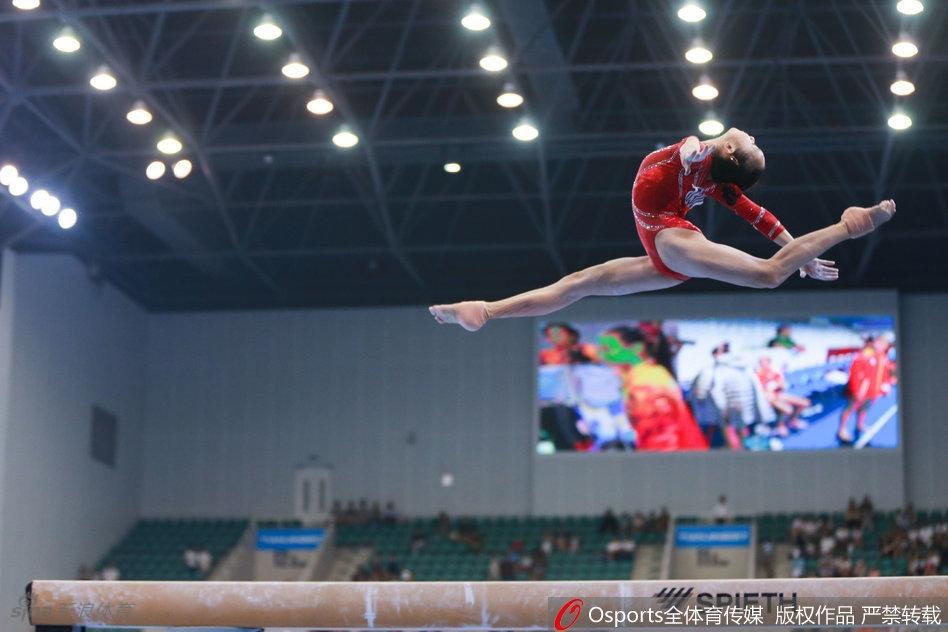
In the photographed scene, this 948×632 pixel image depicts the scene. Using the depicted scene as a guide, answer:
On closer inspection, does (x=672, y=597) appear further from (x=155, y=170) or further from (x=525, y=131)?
(x=155, y=170)

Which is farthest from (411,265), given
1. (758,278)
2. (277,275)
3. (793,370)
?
(758,278)

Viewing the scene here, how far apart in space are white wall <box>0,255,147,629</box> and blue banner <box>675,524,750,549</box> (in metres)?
12.3

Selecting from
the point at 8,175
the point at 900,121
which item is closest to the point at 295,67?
the point at 8,175

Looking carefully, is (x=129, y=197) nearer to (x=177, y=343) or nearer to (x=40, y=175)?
(x=40, y=175)

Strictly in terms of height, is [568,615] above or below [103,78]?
below

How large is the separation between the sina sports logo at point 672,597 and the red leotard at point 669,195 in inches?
75.9

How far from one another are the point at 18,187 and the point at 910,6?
549 inches

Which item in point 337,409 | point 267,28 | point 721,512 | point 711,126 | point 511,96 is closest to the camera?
point 267,28

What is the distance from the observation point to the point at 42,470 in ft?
89.1

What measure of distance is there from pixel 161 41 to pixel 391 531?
12.6 meters

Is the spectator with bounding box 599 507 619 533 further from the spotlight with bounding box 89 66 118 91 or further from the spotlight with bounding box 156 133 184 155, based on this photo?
the spotlight with bounding box 89 66 118 91

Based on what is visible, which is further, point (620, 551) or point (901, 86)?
point (620, 551)

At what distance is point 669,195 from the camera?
823 cm

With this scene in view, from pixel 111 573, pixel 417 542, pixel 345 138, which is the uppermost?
pixel 345 138
